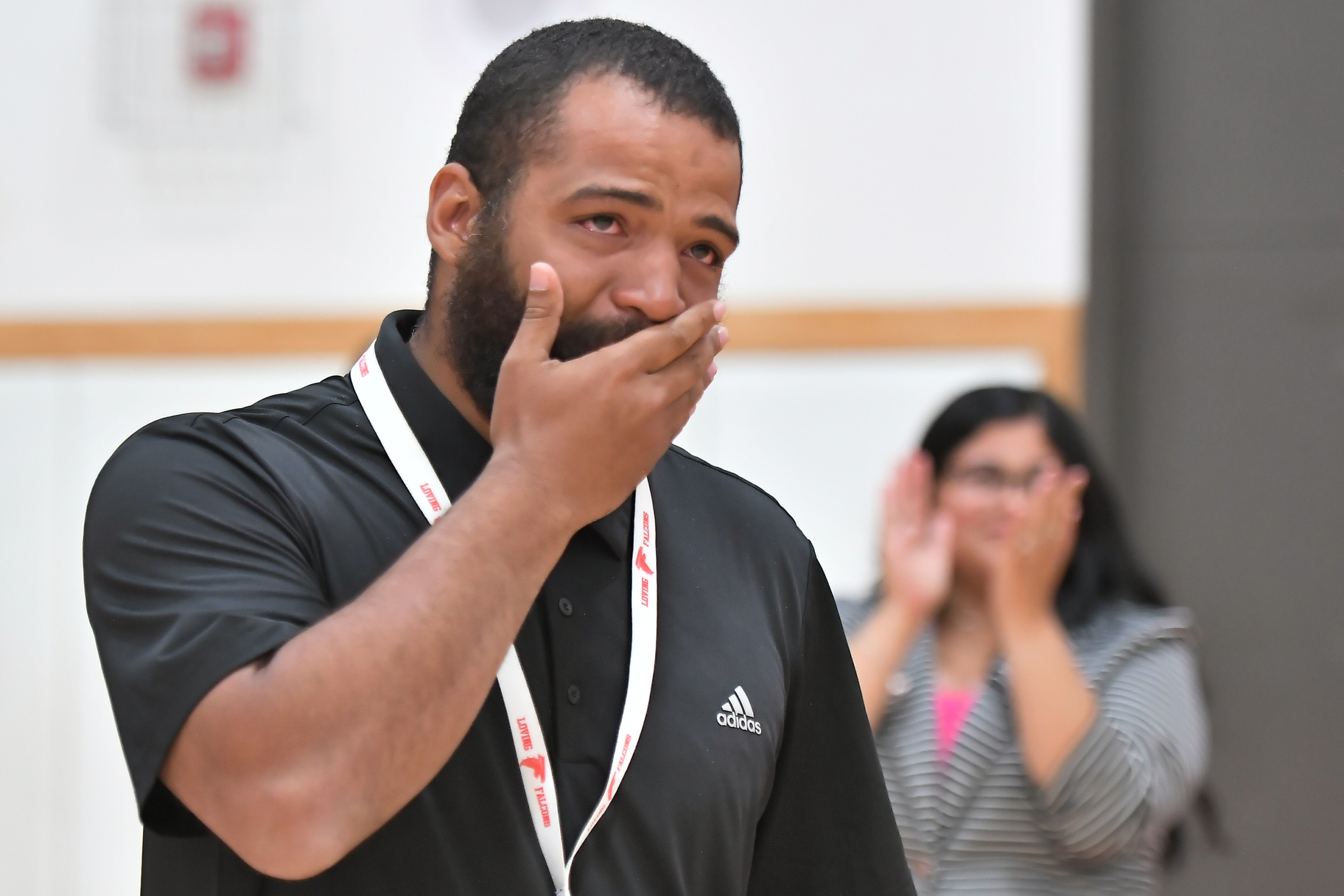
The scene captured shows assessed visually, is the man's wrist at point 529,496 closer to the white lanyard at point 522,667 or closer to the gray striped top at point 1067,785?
the white lanyard at point 522,667

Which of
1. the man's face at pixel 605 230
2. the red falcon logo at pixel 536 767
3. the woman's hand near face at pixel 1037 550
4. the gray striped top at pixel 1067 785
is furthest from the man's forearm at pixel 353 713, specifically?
the woman's hand near face at pixel 1037 550

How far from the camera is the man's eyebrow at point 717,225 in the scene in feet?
4.55

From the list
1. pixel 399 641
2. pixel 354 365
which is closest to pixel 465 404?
pixel 354 365

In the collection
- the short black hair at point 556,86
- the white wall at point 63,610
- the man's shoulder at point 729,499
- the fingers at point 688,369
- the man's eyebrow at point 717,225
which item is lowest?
the white wall at point 63,610

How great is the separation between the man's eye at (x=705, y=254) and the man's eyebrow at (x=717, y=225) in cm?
2

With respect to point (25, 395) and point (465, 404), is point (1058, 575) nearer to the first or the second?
point (465, 404)

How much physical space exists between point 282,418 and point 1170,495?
3.46 meters

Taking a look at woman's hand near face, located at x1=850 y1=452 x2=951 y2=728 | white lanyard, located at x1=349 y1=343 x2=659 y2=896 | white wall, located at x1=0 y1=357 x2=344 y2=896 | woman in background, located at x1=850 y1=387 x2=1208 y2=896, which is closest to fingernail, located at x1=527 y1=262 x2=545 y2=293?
white lanyard, located at x1=349 y1=343 x2=659 y2=896

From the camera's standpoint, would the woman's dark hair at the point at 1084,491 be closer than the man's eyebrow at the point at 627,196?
No

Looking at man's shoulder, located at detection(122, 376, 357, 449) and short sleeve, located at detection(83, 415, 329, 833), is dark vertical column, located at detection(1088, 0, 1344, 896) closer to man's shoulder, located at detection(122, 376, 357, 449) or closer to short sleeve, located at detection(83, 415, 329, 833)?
A: man's shoulder, located at detection(122, 376, 357, 449)

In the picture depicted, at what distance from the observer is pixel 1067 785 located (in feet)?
8.24

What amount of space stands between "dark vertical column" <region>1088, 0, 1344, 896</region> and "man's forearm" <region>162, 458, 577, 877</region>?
338 centimetres

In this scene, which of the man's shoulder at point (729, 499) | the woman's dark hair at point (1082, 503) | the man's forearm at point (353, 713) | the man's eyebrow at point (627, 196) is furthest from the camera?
the woman's dark hair at point (1082, 503)

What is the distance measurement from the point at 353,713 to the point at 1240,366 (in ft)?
12.4
